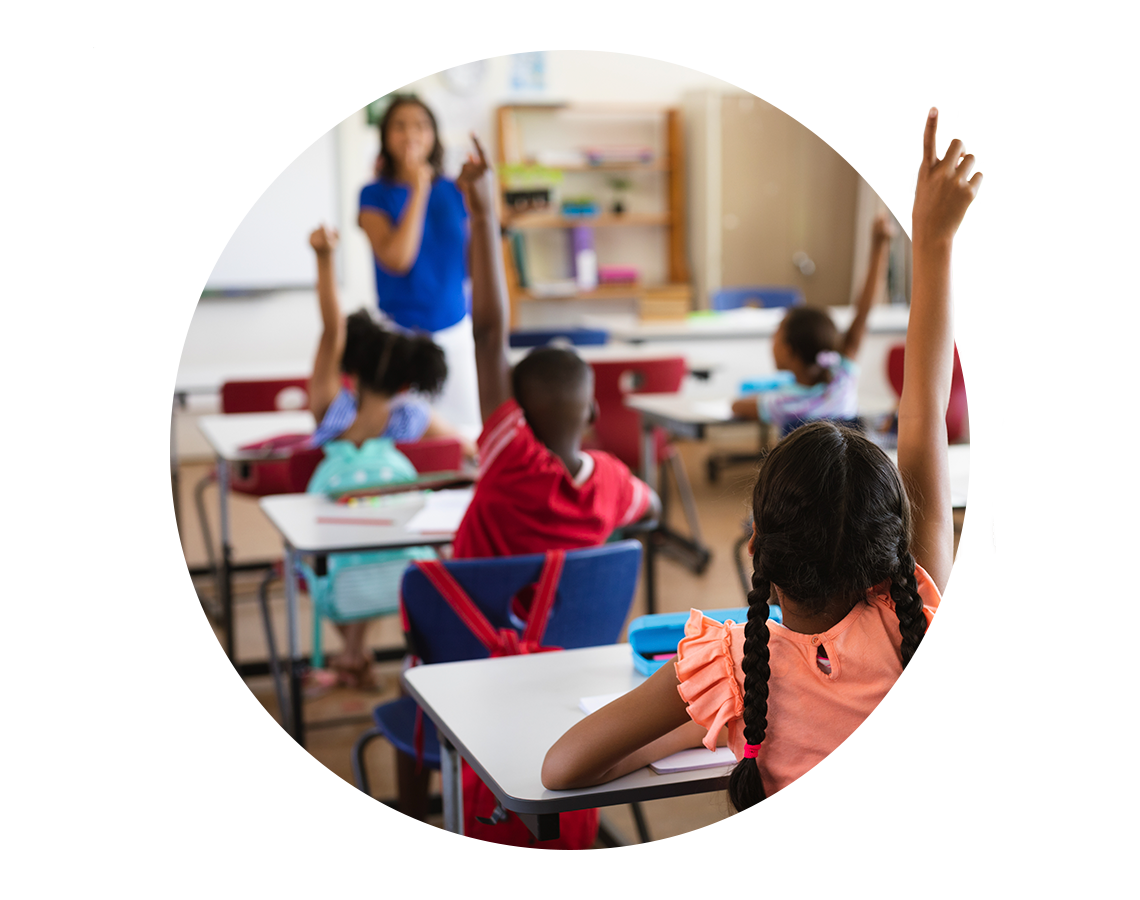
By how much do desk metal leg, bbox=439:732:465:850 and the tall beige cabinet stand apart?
19.6 ft

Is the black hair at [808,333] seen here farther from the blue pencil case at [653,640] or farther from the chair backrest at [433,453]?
the blue pencil case at [653,640]

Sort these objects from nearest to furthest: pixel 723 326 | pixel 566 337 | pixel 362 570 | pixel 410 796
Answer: pixel 410 796 < pixel 362 570 < pixel 566 337 < pixel 723 326

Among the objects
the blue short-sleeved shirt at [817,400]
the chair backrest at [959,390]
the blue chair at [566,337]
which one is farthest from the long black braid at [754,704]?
the blue chair at [566,337]

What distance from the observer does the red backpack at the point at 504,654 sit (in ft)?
5.30

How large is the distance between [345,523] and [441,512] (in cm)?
20

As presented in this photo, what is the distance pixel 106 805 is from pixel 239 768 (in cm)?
141

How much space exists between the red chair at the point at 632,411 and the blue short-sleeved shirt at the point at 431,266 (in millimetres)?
960

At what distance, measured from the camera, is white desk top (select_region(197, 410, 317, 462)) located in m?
3.18

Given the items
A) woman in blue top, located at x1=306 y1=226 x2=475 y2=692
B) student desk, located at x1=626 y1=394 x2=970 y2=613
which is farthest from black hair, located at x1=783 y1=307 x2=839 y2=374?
woman in blue top, located at x1=306 y1=226 x2=475 y2=692

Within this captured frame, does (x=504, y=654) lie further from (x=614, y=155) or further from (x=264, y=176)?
(x=614, y=155)

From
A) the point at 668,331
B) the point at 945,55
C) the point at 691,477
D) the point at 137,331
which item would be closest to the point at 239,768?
the point at 137,331

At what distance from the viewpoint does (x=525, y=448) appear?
1915 mm

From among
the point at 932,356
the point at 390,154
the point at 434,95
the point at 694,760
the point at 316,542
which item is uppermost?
the point at 434,95

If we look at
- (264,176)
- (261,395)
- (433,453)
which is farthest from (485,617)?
(264,176)
